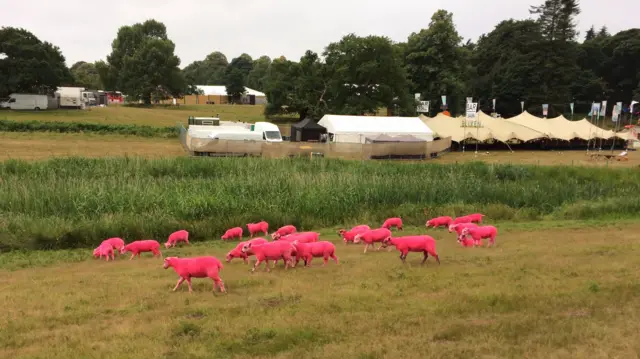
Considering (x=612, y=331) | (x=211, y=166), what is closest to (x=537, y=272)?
(x=612, y=331)

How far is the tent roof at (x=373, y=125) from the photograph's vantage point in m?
38.1

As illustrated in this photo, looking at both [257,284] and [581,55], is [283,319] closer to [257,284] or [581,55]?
[257,284]

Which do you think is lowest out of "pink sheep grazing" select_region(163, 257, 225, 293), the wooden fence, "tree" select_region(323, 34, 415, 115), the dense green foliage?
"pink sheep grazing" select_region(163, 257, 225, 293)

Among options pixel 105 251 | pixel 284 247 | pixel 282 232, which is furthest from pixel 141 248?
pixel 284 247

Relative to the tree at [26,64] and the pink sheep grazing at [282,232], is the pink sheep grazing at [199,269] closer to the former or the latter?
the pink sheep grazing at [282,232]

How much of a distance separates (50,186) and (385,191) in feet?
37.8

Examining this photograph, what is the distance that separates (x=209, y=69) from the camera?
161 metres

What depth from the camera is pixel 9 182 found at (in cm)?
1675

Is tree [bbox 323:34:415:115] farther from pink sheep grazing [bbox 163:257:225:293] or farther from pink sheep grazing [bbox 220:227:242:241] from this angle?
pink sheep grazing [bbox 163:257:225:293]

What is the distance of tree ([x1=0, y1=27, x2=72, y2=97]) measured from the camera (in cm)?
6038

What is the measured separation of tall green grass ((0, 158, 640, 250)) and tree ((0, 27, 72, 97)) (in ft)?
153

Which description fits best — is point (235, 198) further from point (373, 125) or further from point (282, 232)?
point (373, 125)

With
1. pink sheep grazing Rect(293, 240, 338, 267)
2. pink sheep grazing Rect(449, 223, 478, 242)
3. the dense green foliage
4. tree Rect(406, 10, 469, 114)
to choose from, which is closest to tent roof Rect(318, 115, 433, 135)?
the dense green foliage

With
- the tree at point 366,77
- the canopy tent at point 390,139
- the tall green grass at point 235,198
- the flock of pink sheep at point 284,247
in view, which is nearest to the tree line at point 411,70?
the tree at point 366,77
